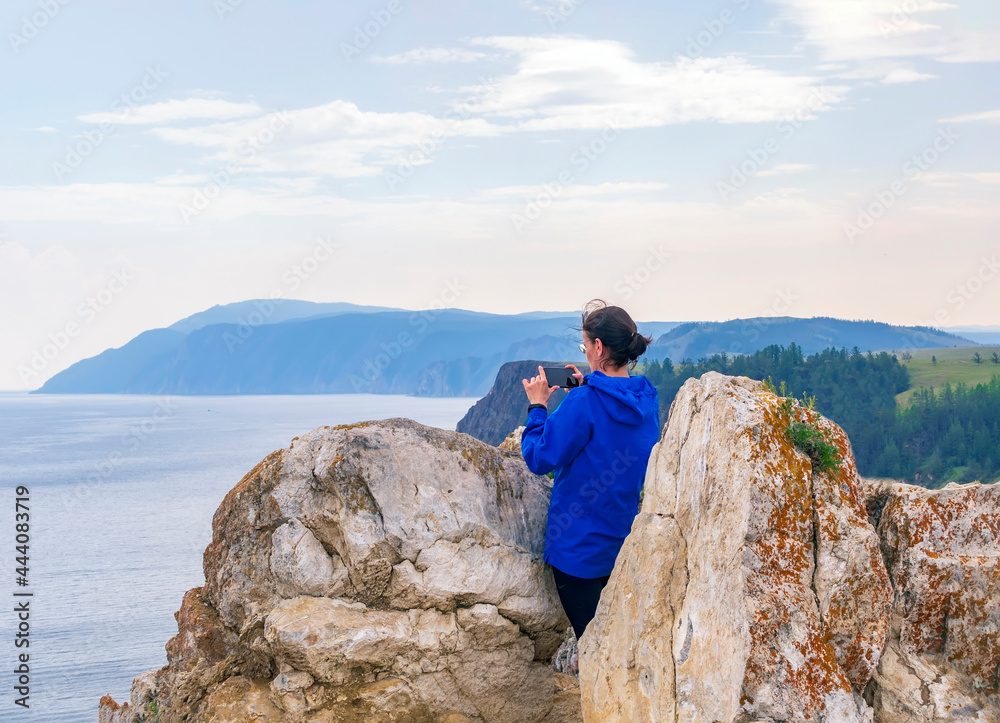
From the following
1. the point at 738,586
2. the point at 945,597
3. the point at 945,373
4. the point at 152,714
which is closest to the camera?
the point at 738,586

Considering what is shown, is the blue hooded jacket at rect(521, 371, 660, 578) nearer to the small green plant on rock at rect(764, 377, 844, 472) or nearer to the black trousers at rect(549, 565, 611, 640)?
the black trousers at rect(549, 565, 611, 640)

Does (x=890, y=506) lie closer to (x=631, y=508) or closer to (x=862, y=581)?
(x=862, y=581)

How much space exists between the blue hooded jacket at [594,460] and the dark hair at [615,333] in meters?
0.19

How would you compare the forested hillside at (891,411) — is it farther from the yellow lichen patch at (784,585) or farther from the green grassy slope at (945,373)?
the yellow lichen patch at (784,585)

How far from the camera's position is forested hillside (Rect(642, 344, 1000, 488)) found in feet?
486

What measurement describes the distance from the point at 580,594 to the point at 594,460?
1.34 meters

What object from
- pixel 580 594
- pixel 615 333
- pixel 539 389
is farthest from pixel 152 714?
pixel 615 333

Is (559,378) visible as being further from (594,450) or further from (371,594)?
(371,594)

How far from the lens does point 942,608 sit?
263 inches

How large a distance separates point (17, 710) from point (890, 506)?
198ft

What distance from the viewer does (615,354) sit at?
6.77 metres

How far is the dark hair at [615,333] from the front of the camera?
671 cm

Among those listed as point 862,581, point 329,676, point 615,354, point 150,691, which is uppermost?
point 615,354

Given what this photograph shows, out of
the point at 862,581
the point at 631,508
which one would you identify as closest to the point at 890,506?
the point at 862,581
